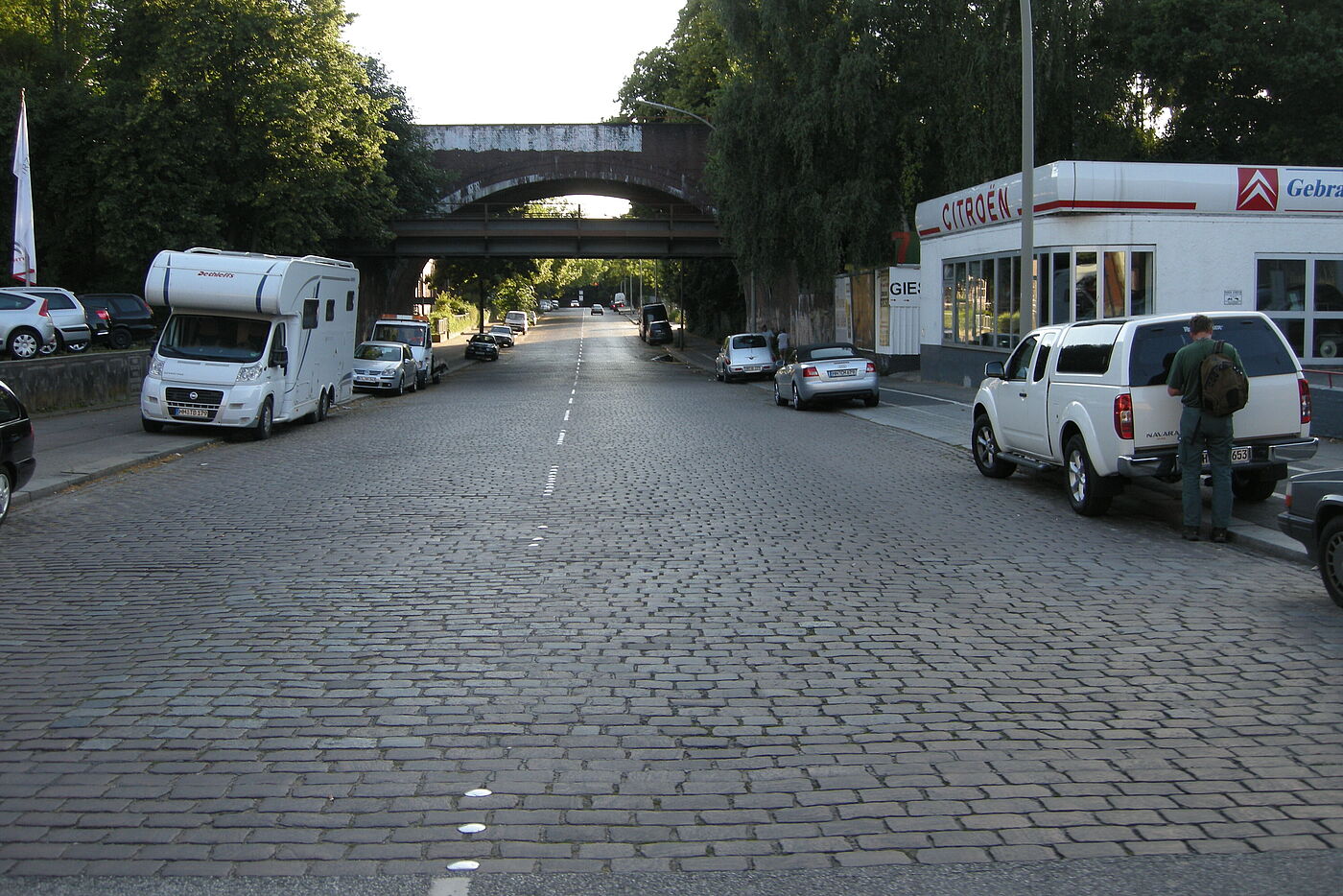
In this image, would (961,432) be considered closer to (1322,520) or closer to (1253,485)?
(1253,485)

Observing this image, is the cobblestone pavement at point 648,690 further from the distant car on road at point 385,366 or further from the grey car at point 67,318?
the distant car on road at point 385,366

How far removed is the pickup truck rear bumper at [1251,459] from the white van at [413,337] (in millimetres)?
29085

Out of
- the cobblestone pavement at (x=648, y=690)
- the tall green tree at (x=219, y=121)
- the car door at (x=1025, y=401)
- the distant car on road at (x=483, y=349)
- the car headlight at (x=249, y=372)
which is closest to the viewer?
the cobblestone pavement at (x=648, y=690)

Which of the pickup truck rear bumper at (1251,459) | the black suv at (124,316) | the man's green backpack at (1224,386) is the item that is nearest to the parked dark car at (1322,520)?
the man's green backpack at (1224,386)

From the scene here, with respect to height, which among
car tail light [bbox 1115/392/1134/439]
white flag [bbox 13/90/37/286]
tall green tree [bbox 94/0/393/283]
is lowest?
car tail light [bbox 1115/392/1134/439]

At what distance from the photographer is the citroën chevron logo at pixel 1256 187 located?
24.0m

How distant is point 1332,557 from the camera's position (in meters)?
7.78

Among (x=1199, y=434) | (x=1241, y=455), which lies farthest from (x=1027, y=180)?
(x=1199, y=434)

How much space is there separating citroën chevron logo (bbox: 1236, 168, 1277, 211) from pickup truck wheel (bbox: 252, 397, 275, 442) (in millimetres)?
19318

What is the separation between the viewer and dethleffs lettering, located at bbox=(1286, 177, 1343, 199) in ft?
78.9

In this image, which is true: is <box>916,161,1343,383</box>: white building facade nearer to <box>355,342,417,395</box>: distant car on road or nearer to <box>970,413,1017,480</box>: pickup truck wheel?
<box>970,413,1017,480</box>: pickup truck wheel

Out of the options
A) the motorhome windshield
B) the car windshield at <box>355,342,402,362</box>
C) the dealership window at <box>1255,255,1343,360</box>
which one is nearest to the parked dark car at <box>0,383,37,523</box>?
the motorhome windshield

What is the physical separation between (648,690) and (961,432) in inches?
624

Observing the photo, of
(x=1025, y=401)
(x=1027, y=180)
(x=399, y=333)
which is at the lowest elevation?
(x=1025, y=401)
